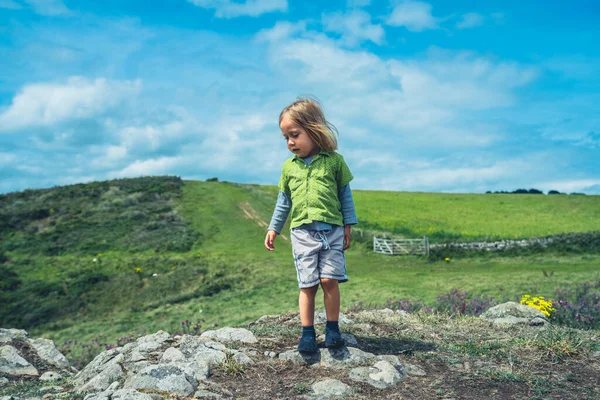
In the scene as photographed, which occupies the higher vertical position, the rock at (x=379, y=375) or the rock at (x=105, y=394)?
the rock at (x=379, y=375)

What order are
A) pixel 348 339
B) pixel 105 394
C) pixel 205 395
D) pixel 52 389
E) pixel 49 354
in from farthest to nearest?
pixel 49 354 → pixel 52 389 → pixel 348 339 → pixel 105 394 → pixel 205 395

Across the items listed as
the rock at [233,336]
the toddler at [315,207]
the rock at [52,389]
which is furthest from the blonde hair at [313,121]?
the rock at [52,389]

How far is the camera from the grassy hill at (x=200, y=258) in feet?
56.5

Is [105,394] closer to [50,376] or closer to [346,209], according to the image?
[346,209]

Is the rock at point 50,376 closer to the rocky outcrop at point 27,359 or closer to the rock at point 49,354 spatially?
the rocky outcrop at point 27,359

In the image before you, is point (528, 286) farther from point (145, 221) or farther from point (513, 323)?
point (145, 221)

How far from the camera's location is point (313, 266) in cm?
490

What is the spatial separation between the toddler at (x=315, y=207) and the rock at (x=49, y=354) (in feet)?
17.4

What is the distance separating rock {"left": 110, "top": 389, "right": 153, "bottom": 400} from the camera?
416cm

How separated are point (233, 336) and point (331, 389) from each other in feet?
6.03

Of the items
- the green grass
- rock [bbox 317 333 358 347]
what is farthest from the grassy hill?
rock [bbox 317 333 358 347]

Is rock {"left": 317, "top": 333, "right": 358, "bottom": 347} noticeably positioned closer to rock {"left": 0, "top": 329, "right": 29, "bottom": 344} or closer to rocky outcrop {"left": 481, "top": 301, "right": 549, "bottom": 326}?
rocky outcrop {"left": 481, "top": 301, "right": 549, "bottom": 326}

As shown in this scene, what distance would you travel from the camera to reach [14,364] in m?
7.58

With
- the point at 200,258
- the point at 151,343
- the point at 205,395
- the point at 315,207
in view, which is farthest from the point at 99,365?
the point at 200,258
